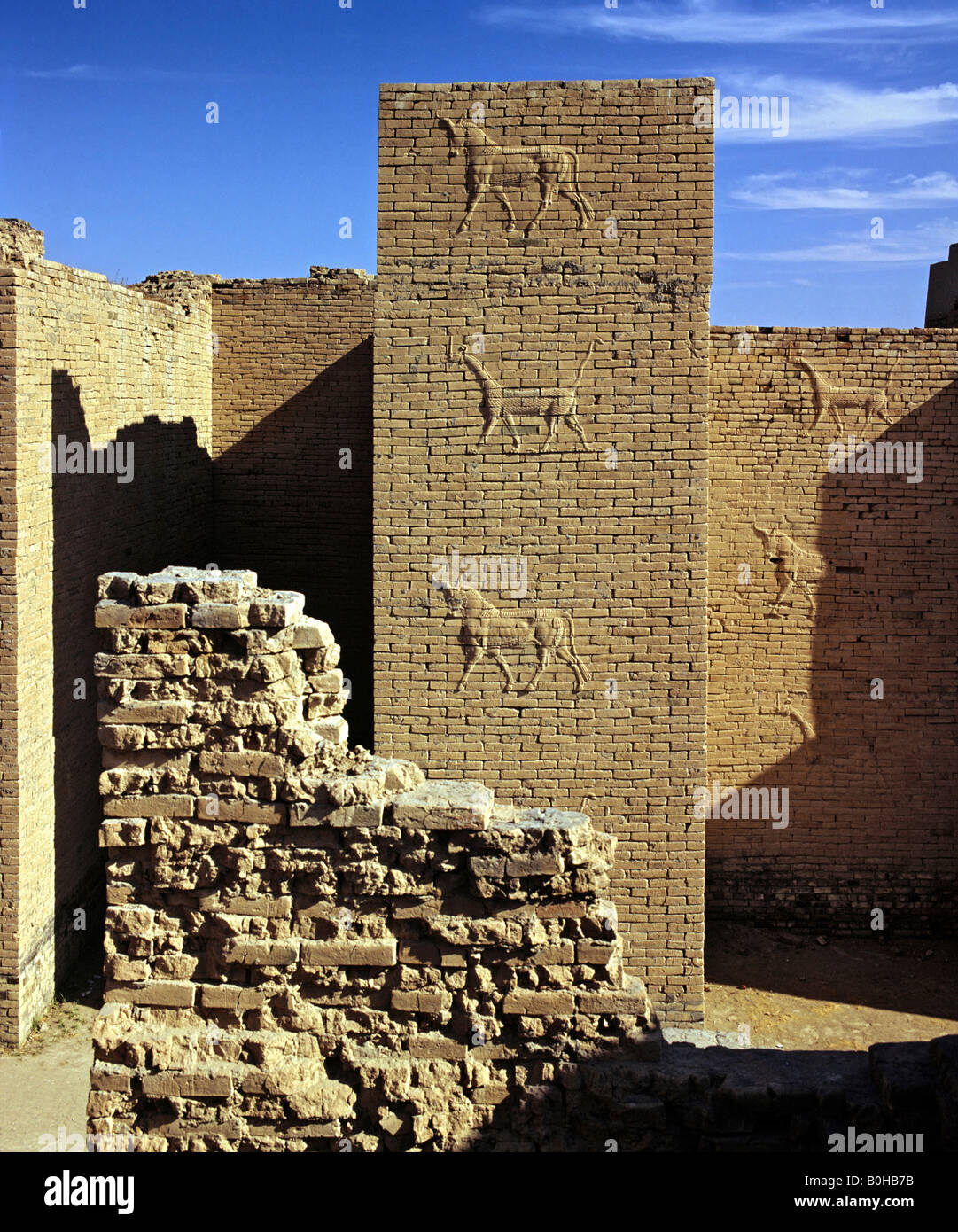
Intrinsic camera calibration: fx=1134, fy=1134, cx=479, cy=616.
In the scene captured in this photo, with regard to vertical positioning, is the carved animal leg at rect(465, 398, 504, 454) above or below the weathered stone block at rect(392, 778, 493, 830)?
above

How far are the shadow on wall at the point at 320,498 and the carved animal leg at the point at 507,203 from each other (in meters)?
5.39

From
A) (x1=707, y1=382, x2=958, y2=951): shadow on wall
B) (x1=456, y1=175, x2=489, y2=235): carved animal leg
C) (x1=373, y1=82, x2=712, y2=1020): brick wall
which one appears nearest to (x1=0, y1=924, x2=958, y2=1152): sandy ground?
(x1=707, y1=382, x2=958, y2=951): shadow on wall

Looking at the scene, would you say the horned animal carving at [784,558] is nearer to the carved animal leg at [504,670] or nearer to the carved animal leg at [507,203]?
the carved animal leg at [504,670]

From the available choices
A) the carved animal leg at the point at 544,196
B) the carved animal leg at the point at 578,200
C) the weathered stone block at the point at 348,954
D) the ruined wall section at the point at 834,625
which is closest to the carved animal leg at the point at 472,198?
the carved animal leg at the point at 544,196

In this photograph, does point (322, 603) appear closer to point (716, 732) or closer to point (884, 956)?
point (716, 732)

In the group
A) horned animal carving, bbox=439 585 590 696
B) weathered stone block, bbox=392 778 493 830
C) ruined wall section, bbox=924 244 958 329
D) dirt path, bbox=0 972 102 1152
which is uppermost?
ruined wall section, bbox=924 244 958 329

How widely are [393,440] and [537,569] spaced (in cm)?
140

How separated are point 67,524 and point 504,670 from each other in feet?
12.5

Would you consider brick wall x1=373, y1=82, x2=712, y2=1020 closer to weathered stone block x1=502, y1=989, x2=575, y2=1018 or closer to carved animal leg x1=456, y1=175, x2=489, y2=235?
carved animal leg x1=456, y1=175, x2=489, y2=235

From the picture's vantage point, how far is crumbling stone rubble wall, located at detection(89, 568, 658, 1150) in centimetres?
493

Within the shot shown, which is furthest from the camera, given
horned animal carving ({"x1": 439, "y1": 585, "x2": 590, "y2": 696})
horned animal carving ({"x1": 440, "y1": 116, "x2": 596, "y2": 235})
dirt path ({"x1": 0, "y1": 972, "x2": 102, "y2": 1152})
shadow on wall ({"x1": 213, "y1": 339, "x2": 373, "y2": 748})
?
shadow on wall ({"x1": 213, "y1": 339, "x2": 373, "y2": 748})

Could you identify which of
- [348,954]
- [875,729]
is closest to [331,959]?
[348,954]
